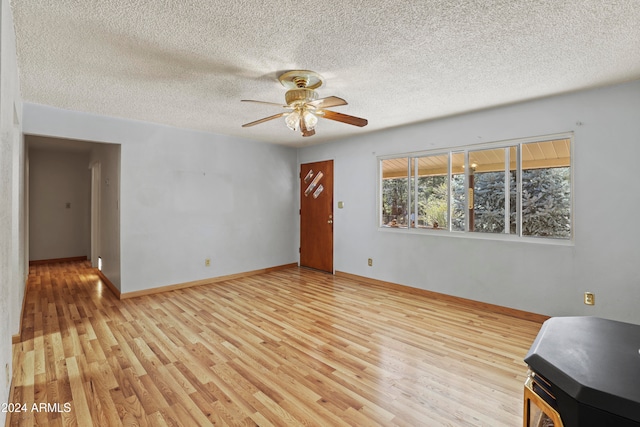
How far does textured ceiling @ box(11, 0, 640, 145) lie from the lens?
5.97 ft

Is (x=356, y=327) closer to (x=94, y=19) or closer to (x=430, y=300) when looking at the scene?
(x=430, y=300)

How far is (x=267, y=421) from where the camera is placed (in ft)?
6.00

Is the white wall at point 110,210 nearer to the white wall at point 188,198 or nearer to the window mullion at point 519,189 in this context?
the white wall at point 188,198

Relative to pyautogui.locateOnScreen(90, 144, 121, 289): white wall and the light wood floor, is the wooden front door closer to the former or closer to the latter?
the light wood floor

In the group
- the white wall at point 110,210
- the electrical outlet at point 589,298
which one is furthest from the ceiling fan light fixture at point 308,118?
the electrical outlet at point 589,298

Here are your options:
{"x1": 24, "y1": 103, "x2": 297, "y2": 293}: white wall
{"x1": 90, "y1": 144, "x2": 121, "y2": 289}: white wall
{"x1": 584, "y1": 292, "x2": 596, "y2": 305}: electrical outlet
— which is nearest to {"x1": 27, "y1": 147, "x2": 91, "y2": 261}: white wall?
{"x1": 90, "y1": 144, "x2": 121, "y2": 289}: white wall

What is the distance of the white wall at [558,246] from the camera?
2.89m

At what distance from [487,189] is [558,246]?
3.24 ft

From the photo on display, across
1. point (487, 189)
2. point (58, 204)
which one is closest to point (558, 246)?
point (487, 189)

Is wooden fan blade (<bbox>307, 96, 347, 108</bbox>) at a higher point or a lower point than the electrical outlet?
higher

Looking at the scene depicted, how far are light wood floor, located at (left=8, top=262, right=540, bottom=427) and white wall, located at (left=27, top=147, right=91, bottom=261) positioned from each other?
3.25 m

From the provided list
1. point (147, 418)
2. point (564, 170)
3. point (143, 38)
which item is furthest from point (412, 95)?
point (147, 418)

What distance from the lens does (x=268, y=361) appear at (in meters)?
2.54

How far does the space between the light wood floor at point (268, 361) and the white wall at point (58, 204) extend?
325cm
